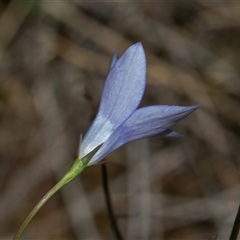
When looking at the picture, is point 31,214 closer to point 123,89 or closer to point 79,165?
point 79,165

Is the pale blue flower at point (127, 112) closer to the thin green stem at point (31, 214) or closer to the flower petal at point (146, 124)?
the flower petal at point (146, 124)

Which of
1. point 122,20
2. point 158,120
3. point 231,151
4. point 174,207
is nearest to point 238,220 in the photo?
point 158,120

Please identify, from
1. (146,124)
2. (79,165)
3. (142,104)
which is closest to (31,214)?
(79,165)

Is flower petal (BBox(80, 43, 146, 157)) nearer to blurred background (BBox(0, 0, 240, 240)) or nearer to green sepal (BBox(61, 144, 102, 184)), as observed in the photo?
green sepal (BBox(61, 144, 102, 184))

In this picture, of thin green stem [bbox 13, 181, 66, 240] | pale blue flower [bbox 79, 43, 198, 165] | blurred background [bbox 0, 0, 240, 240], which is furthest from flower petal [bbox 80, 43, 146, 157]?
blurred background [bbox 0, 0, 240, 240]

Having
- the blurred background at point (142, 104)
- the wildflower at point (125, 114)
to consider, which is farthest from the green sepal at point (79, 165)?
the blurred background at point (142, 104)
